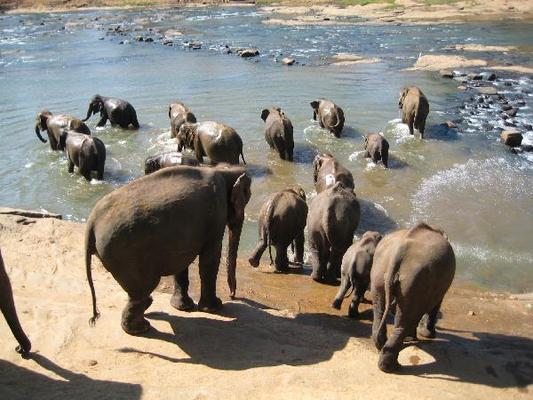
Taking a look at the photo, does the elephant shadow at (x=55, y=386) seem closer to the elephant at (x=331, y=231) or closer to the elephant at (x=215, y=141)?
the elephant at (x=331, y=231)

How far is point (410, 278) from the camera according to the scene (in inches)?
212

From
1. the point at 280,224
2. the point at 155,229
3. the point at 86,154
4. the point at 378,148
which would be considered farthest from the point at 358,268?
the point at 86,154

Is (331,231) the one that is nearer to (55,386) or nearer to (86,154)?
(55,386)

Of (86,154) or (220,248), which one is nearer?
(220,248)

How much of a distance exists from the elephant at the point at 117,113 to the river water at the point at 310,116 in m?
0.36

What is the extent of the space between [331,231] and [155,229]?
277cm

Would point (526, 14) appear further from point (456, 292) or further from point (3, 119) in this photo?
point (456, 292)

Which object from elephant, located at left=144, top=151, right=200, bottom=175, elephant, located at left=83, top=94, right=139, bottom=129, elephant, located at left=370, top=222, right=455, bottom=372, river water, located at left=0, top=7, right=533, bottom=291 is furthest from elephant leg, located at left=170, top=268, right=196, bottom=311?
elephant, located at left=83, top=94, right=139, bottom=129

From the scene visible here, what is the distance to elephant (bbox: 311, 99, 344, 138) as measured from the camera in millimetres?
14992

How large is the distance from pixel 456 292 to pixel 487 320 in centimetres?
94

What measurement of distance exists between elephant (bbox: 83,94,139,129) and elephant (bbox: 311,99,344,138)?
5117 mm

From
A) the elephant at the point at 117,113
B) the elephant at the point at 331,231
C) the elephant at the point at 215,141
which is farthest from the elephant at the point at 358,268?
the elephant at the point at 117,113

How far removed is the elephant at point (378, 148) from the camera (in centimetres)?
1273

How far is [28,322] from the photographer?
19.1 feet
